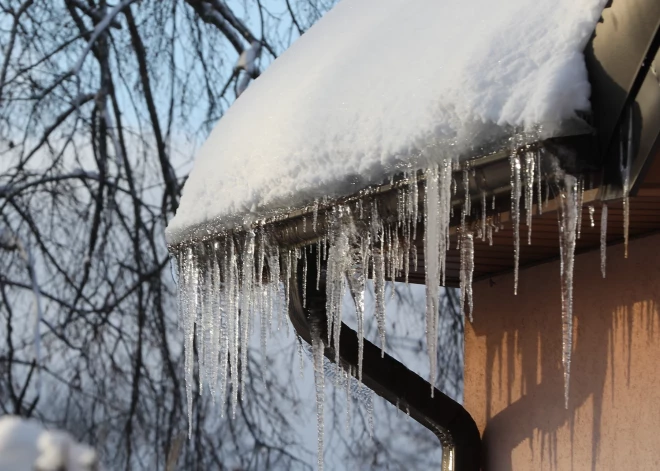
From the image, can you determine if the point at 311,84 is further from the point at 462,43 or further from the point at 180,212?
the point at 180,212

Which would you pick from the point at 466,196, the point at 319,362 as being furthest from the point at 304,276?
the point at 466,196

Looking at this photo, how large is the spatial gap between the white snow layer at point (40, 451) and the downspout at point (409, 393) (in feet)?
2.55

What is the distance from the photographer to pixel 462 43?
1.35 metres

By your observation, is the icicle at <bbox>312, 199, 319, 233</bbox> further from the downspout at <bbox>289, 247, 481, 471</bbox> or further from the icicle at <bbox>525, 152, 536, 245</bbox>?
the downspout at <bbox>289, 247, 481, 471</bbox>

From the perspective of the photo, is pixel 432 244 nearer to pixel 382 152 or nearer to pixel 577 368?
pixel 382 152

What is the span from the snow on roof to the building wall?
60 centimetres

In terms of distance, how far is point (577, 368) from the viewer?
1.92m

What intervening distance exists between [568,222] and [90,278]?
5.23m

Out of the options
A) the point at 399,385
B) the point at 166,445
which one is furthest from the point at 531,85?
the point at 166,445

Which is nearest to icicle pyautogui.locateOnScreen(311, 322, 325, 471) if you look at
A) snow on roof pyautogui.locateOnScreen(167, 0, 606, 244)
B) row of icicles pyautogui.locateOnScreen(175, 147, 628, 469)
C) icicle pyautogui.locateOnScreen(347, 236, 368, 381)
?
row of icicles pyautogui.locateOnScreen(175, 147, 628, 469)

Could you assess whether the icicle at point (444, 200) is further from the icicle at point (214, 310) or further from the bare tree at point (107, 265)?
the bare tree at point (107, 265)

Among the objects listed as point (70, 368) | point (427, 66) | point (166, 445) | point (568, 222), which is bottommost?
point (166, 445)

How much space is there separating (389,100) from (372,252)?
17.8 inches

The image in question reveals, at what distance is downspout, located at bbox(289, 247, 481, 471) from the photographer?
232 centimetres
